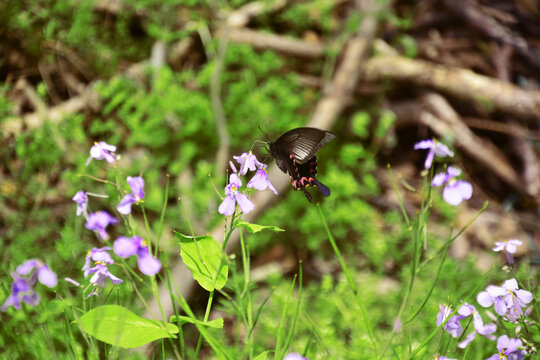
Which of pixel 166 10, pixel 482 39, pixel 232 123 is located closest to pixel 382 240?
pixel 232 123

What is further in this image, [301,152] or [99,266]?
[301,152]

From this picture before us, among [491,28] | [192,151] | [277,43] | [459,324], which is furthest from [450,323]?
[491,28]

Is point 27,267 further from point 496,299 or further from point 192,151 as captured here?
point 192,151

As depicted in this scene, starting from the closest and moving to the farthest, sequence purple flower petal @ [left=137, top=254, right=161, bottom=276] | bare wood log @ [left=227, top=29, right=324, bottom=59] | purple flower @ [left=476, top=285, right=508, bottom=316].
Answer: purple flower petal @ [left=137, top=254, right=161, bottom=276] < purple flower @ [left=476, top=285, right=508, bottom=316] < bare wood log @ [left=227, top=29, right=324, bottom=59]

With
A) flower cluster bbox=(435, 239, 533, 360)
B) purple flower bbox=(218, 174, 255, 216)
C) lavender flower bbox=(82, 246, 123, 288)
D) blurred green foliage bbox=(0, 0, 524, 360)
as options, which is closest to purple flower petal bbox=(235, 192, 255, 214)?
purple flower bbox=(218, 174, 255, 216)

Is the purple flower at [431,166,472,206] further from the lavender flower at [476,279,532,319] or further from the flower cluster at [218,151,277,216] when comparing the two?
Answer: the flower cluster at [218,151,277,216]

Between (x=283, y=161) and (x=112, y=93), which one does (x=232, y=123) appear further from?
(x=283, y=161)
